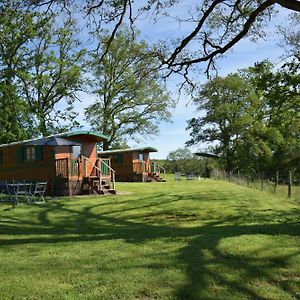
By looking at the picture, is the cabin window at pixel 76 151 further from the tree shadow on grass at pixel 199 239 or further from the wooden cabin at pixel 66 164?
the tree shadow on grass at pixel 199 239

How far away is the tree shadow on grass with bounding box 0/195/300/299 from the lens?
18.9 ft

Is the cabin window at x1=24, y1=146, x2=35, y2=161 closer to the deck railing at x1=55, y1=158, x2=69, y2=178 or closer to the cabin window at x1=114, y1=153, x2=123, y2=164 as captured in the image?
the deck railing at x1=55, y1=158, x2=69, y2=178

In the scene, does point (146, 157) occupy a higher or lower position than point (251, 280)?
higher

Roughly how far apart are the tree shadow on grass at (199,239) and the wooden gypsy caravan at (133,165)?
20.2 metres

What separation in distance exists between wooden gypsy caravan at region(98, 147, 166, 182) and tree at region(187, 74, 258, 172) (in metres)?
16.1

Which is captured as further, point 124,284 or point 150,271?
point 150,271

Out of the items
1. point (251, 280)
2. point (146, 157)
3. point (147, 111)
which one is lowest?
point (251, 280)

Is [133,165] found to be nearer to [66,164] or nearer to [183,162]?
[66,164]

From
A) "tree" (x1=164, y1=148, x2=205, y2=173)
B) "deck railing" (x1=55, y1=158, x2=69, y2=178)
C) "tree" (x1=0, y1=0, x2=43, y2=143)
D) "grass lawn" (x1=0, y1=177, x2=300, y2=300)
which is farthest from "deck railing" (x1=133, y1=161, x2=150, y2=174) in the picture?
"tree" (x1=164, y1=148, x2=205, y2=173)

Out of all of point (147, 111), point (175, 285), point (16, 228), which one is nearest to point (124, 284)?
point (175, 285)

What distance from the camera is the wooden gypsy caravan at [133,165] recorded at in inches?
1406

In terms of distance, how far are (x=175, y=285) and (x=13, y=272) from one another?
88.1 inches

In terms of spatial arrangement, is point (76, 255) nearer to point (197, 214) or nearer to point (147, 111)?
point (197, 214)

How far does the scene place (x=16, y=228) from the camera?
10859 mm
